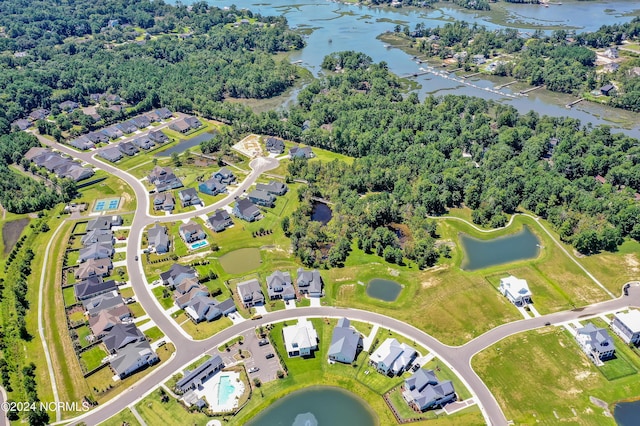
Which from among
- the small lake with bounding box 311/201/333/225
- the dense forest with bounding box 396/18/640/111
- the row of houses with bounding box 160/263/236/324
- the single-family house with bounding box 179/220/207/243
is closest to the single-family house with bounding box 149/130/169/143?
the single-family house with bounding box 179/220/207/243

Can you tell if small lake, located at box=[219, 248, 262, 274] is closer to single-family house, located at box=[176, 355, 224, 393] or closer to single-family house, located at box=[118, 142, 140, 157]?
single-family house, located at box=[176, 355, 224, 393]

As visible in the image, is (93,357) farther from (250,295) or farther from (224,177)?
(224,177)

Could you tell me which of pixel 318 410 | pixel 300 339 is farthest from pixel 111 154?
pixel 318 410

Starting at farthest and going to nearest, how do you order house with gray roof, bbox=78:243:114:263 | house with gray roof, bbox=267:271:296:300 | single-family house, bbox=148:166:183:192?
single-family house, bbox=148:166:183:192 < house with gray roof, bbox=78:243:114:263 < house with gray roof, bbox=267:271:296:300

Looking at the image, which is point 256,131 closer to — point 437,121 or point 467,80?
point 437,121

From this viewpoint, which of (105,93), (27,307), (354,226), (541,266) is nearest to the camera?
(27,307)

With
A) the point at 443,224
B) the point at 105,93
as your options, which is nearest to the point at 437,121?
the point at 443,224
